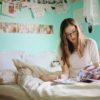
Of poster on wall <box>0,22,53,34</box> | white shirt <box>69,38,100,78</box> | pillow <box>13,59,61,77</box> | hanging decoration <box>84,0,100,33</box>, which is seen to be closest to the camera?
white shirt <box>69,38,100,78</box>

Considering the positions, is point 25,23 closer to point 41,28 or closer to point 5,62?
point 41,28

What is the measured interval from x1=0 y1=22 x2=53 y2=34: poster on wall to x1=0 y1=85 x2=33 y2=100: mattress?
2.64ft

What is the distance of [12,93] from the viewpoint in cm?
226

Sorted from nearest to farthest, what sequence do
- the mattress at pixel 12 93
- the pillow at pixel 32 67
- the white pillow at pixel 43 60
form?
1. the mattress at pixel 12 93
2. the pillow at pixel 32 67
3. the white pillow at pixel 43 60

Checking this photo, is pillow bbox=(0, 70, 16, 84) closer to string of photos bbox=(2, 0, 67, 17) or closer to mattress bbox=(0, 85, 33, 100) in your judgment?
mattress bbox=(0, 85, 33, 100)

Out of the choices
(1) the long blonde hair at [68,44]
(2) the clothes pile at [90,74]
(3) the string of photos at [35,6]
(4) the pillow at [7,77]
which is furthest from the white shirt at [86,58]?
(3) the string of photos at [35,6]

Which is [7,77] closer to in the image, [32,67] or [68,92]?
[32,67]

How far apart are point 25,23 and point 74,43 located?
889 mm

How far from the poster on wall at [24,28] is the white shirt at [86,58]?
2.75ft

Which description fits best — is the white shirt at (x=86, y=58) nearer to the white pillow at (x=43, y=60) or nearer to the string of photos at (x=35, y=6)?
the white pillow at (x=43, y=60)

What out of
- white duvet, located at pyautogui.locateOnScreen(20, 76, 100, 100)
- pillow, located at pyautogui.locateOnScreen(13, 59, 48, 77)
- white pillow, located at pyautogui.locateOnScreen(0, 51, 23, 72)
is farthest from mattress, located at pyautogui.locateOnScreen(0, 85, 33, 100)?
white pillow, located at pyautogui.locateOnScreen(0, 51, 23, 72)

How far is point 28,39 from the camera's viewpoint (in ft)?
10.5

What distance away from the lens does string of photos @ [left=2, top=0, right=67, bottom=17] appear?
3.11 m

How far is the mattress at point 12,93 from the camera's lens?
6.75 feet
